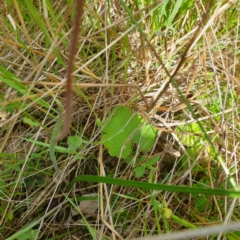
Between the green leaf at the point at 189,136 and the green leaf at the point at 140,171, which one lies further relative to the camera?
the green leaf at the point at 189,136

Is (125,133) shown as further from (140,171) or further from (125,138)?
(140,171)

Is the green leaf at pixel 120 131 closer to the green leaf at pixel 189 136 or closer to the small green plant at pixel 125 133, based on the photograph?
the small green plant at pixel 125 133

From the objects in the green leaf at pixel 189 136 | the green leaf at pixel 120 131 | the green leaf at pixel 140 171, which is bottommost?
the green leaf at pixel 140 171

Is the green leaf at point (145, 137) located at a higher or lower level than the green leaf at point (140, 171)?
higher

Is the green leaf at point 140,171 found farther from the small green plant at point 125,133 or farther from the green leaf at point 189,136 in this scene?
the green leaf at point 189,136

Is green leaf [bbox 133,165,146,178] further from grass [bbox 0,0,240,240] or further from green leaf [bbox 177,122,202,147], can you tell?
green leaf [bbox 177,122,202,147]

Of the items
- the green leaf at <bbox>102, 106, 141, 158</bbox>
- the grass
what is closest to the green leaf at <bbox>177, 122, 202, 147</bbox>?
the grass

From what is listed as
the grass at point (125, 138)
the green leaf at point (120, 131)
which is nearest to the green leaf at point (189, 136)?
the grass at point (125, 138)

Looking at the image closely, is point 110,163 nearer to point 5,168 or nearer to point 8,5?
point 5,168

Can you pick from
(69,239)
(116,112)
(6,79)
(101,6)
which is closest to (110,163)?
(116,112)
